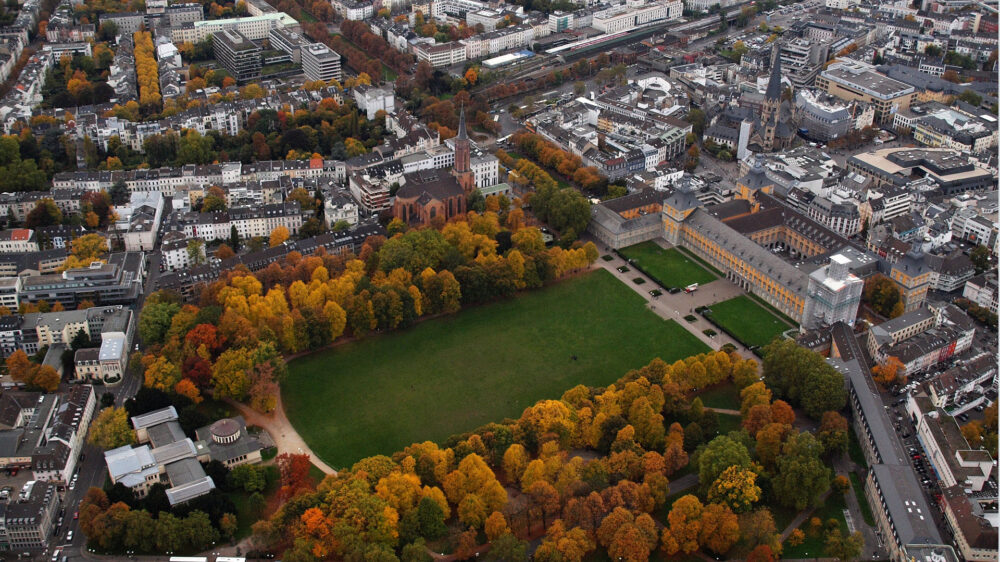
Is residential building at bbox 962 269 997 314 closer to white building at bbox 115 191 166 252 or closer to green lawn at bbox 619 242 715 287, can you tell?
green lawn at bbox 619 242 715 287

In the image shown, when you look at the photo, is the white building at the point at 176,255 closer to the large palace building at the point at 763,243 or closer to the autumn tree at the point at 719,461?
the large palace building at the point at 763,243

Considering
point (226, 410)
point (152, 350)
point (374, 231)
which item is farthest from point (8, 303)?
point (374, 231)

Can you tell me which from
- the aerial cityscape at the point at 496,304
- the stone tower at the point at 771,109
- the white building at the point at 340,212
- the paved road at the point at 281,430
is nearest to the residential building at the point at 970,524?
the aerial cityscape at the point at 496,304

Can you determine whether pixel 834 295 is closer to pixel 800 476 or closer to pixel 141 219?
pixel 800 476

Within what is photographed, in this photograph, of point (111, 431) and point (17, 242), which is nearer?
point (111, 431)

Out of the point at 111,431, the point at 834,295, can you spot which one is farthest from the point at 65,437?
the point at 834,295

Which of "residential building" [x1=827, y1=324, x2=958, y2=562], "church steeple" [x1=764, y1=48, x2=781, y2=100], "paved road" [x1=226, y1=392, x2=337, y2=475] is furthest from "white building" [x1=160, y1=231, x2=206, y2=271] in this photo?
"church steeple" [x1=764, y1=48, x2=781, y2=100]

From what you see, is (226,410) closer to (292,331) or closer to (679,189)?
(292,331)
